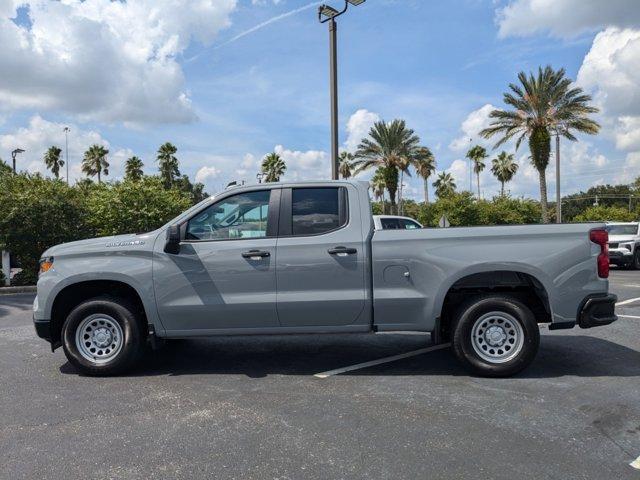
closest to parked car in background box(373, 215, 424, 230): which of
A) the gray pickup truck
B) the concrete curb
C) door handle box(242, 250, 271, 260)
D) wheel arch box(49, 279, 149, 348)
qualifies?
the gray pickup truck

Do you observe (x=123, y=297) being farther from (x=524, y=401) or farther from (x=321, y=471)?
(x=524, y=401)

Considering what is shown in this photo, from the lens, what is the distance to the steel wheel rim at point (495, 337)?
5223 millimetres

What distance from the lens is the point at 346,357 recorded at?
618 centimetres

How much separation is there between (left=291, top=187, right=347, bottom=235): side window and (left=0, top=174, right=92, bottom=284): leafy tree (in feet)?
37.3

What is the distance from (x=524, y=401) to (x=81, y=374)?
430 cm

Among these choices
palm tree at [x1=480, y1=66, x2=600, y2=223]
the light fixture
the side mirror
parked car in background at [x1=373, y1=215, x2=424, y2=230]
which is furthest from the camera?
palm tree at [x1=480, y1=66, x2=600, y2=223]

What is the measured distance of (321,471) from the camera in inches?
131

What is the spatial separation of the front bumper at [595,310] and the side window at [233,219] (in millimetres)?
3163

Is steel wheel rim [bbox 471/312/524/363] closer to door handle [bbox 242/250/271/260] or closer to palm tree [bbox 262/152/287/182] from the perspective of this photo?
door handle [bbox 242/250/271/260]

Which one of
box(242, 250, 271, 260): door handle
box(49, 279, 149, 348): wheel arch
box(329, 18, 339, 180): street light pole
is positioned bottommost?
box(49, 279, 149, 348): wheel arch

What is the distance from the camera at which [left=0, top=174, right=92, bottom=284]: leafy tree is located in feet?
46.3

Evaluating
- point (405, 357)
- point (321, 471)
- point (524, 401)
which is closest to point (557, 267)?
point (524, 401)

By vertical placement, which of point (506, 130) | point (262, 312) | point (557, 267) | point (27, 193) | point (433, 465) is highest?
point (506, 130)

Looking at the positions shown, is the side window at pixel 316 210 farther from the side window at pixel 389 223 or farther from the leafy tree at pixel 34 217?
the leafy tree at pixel 34 217
